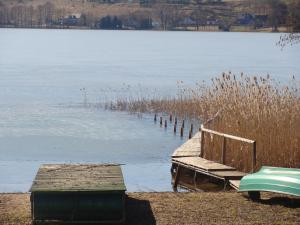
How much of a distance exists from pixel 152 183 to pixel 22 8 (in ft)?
593

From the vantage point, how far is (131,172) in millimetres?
23109

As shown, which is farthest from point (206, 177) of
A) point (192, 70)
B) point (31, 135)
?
point (192, 70)

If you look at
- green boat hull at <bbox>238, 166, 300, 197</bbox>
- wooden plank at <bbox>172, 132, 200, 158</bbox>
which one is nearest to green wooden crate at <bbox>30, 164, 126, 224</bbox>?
green boat hull at <bbox>238, 166, 300, 197</bbox>

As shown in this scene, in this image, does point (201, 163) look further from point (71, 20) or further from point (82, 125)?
point (71, 20)

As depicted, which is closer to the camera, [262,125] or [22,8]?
[262,125]

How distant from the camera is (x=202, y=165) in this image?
1881cm

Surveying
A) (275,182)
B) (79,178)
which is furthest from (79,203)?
(275,182)

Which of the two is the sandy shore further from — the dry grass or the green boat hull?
the dry grass

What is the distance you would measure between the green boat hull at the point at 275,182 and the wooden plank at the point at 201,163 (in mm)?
A: 4469

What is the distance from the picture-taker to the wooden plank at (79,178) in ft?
38.3

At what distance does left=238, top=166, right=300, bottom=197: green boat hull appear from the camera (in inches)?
507

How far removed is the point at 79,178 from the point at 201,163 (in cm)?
710

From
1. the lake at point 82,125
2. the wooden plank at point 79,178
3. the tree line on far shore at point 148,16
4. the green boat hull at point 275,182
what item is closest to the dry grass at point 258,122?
the lake at point 82,125

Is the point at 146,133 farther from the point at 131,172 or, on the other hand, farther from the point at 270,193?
the point at 270,193
